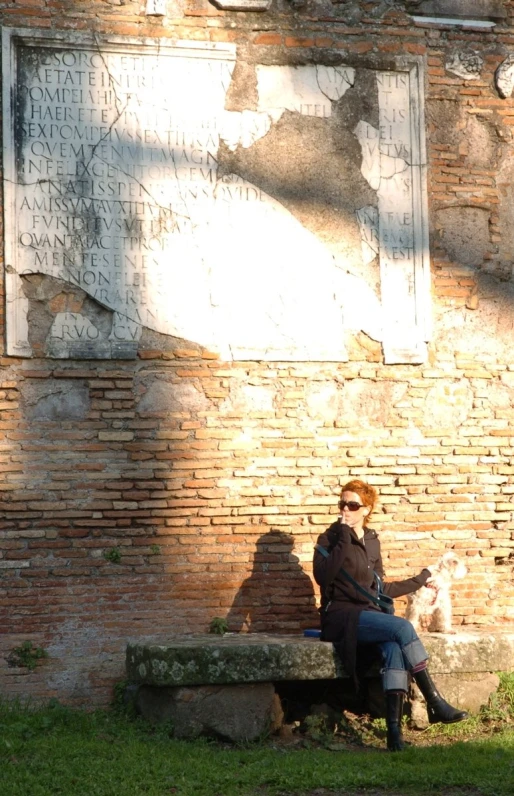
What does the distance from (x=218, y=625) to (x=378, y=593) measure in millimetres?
1254

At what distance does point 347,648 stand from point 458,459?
2.01 metres

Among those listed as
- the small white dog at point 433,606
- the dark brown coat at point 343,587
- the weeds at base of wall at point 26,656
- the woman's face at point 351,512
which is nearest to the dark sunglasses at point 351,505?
the woman's face at point 351,512

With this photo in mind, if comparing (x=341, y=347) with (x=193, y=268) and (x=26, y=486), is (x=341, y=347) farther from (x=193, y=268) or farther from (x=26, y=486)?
(x=26, y=486)

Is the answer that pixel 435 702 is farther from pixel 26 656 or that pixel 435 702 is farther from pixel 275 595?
pixel 26 656

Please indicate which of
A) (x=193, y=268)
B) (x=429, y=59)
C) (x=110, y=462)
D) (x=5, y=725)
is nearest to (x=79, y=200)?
(x=193, y=268)

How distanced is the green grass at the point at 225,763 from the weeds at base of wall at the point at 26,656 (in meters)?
0.43

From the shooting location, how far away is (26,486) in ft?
25.8

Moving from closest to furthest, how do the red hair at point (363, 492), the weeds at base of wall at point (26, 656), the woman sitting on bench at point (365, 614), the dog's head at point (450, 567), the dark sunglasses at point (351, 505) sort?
1. the woman sitting on bench at point (365, 614)
2. the dark sunglasses at point (351, 505)
3. the red hair at point (363, 492)
4. the weeds at base of wall at point (26, 656)
5. the dog's head at point (450, 567)

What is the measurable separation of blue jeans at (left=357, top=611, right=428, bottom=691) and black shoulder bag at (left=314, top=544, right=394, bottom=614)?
0.18 metres

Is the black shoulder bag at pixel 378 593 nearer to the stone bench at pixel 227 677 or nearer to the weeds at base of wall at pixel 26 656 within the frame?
the stone bench at pixel 227 677

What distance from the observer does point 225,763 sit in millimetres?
6391

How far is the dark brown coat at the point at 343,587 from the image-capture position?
23.0ft

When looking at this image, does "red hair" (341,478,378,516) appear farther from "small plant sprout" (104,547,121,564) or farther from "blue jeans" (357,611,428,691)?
"small plant sprout" (104,547,121,564)

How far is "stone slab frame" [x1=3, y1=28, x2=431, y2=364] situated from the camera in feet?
26.4
